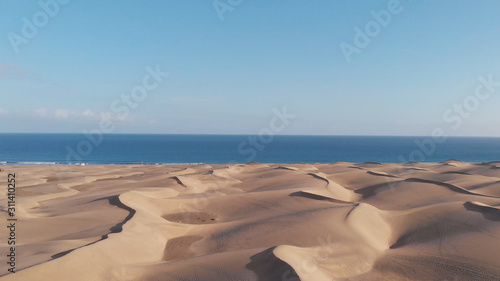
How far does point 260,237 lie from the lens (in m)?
9.32

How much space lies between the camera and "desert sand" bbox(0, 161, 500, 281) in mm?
6598

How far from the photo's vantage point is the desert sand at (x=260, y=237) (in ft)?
21.6

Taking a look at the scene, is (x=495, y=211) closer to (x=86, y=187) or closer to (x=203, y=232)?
(x=203, y=232)

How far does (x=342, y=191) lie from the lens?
58.6ft

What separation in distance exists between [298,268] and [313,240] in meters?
3.03
